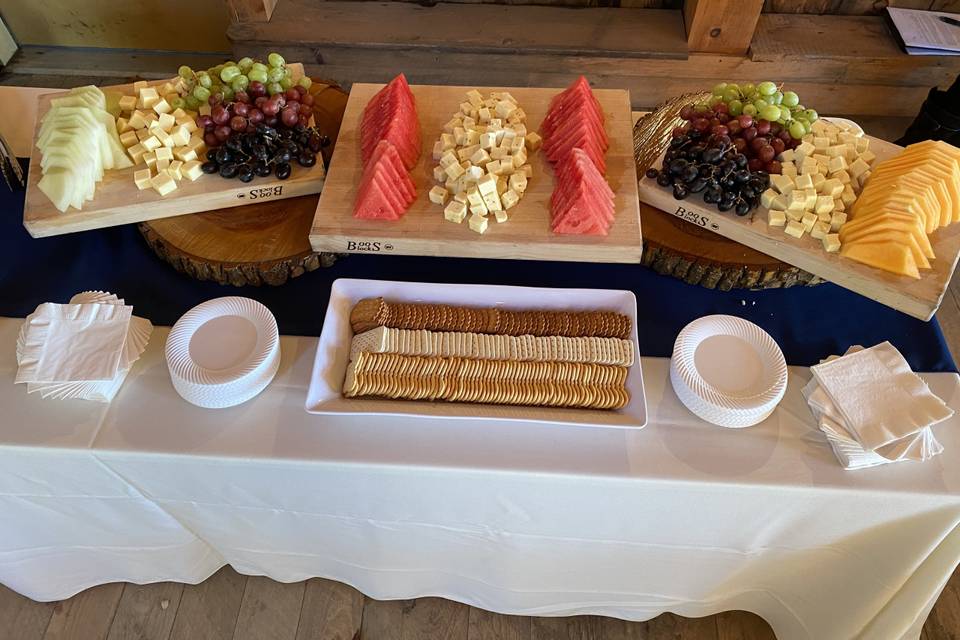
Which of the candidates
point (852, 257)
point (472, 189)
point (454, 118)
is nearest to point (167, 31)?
point (454, 118)

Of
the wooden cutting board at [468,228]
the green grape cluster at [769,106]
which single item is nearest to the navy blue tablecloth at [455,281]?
the wooden cutting board at [468,228]

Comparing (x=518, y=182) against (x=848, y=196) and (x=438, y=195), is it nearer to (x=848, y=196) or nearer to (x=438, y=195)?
(x=438, y=195)

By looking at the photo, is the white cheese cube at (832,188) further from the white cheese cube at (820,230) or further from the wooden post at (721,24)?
the wooden post at (721,24)

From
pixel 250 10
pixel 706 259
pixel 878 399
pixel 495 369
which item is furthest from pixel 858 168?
pixel 250 10

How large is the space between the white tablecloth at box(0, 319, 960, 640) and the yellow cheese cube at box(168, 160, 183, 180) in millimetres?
332

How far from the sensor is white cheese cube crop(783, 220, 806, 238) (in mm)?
1285

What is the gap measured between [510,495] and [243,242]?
740mm

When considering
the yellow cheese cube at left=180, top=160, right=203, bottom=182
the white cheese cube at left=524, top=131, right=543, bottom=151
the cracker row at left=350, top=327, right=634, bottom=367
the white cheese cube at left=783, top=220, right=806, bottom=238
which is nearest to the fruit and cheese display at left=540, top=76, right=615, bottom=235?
the white cheese cube at left=524, top=131, right=543, bottom=151

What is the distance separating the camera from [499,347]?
1.17 m

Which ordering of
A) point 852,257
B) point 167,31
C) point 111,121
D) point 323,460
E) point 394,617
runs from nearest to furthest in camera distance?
point 323,460 < point 852,257 < point 111,121 < point 394,617 < point 167,31

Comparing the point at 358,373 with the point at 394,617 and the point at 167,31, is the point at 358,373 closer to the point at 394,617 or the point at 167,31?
the point at 394,617

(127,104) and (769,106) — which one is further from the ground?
(769,106)

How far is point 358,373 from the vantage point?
112 centimetres

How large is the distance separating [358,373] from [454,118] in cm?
65
